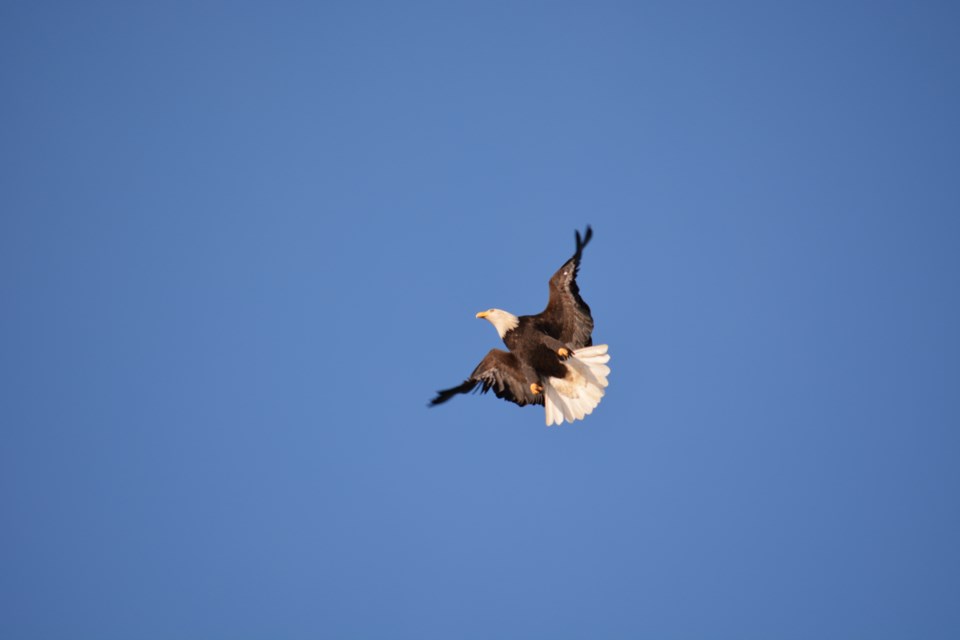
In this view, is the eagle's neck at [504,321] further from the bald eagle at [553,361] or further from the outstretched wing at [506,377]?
the outstretched wing at [506,377]

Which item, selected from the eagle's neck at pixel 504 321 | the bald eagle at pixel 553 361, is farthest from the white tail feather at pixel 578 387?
the eagle's neck at pixel 504 321

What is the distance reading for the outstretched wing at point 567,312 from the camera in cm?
952

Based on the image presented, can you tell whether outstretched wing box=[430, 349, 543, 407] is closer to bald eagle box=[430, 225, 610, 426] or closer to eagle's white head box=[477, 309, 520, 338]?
bald eagle box=[430, 225, 610, 426]

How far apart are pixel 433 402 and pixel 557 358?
1523mm

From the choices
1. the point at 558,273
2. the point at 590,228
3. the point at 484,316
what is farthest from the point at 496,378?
the point at 590,228

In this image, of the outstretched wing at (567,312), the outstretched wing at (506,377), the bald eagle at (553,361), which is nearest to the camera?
the outstretched wing at (567,312)

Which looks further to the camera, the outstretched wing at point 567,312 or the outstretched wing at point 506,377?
the outstretched wing at point 506,377

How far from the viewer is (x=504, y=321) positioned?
10.1 m

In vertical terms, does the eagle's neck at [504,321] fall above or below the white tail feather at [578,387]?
above

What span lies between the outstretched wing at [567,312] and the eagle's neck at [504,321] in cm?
32

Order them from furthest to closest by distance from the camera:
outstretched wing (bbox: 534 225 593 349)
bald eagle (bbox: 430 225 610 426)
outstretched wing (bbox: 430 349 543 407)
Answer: outstretched wing (bbox: 430 349 543 407) → bald eagle (bbox: 430 225 610 426) → outstretched wing (bbox: 534 225 593 349)

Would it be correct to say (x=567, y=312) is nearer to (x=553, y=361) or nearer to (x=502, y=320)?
(x=553, y=361)

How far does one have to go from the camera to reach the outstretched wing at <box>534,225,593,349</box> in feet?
31.2

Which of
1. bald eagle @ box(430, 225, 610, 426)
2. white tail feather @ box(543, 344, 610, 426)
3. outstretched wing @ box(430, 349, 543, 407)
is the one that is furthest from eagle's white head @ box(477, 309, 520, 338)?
white tail feather @ box(543, 344, 610, 426)
